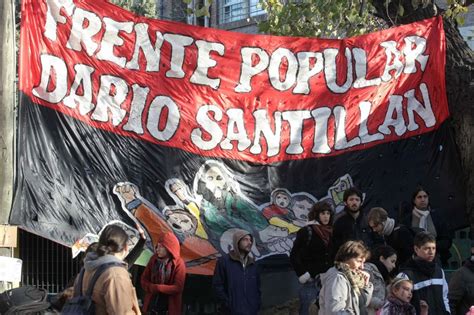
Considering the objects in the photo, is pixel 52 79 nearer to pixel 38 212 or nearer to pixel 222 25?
pixel 38 212

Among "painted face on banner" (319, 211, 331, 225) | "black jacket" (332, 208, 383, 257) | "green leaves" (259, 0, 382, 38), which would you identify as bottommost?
"black jacket" (332, 208, 383, 257)

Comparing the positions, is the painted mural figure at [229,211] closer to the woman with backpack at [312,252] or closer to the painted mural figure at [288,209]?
the painted mural figure at [288,209]

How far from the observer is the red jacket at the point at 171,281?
31.3ft

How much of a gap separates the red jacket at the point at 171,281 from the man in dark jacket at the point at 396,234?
210cm

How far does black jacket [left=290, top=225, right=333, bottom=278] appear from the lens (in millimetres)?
9781

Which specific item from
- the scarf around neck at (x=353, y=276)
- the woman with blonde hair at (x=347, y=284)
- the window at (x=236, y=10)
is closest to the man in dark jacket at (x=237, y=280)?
the woman with blonde hair at (x=347, y=284)

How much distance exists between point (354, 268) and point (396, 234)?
2.18 metres

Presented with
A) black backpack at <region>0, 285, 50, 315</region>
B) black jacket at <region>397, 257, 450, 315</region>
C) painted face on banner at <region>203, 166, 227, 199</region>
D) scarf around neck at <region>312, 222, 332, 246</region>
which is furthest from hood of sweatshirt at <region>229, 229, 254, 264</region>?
black backpack at <region>0, 285, 50, 315</region>

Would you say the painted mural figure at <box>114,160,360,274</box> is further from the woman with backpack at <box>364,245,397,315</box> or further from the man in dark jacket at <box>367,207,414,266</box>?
the woman with backpack at <box>364,245,397,315</box>

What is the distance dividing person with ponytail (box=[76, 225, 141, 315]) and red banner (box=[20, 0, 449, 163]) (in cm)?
329

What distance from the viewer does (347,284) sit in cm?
771

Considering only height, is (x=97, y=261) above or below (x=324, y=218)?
below

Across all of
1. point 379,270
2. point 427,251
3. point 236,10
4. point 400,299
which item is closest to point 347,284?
point 400,299

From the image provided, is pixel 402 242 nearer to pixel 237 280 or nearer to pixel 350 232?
pixel 350 232
